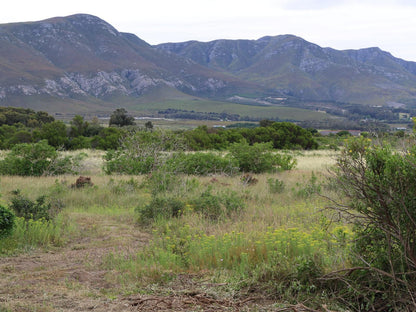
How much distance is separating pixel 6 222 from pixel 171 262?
3.14 metres

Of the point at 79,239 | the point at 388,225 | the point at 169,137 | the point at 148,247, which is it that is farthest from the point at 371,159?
the point at 169,137

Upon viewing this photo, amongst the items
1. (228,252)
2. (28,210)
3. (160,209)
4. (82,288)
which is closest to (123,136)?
(160,209)

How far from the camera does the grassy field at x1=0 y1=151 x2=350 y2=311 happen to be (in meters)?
4.50

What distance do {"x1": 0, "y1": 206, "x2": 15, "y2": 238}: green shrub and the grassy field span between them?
0.19 meters

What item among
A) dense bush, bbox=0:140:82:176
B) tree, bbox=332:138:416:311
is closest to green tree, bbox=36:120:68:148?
dense bush, bbox=0:140:82:176

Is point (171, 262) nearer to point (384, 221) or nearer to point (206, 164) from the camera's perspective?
point (384, 221)

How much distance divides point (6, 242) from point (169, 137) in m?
12.9

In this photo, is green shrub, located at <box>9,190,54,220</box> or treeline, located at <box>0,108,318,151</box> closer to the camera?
green shrub, located at <box>9,190,54,220</box>

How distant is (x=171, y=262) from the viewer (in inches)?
220

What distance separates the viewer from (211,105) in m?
195

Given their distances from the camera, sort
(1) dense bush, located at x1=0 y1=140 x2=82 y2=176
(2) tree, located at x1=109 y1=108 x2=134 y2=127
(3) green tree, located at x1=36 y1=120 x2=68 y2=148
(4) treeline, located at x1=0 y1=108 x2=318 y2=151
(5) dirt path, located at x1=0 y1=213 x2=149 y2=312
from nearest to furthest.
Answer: (5) dirt path, located at x1=0 y1=213 x2=149 y2=312, (1) dense bush, located at x1=0 y1=140 x2=82 y2=176, (3) green tree, located at x1=36 y1=120 x2=68 y2=148, (4) treeline, located at x1=0 y1=108 x2=318 y2=151, (2) tree, located at x1=109 y1=108 x2=134 y2=127

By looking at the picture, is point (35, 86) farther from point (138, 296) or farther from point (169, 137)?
point (138, 296)

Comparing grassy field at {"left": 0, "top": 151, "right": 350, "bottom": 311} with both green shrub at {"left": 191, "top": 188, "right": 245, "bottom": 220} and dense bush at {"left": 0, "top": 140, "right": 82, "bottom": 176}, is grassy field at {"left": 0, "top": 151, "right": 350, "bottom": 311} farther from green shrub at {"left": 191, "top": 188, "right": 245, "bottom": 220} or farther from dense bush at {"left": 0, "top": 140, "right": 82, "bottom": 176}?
dense bush at {"left": 0, "top": 140, "right": 82, "bottom": 176}

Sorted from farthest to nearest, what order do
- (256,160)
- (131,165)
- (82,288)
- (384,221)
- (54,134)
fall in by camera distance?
(54,134) → (256,160) → (131,165) → (82,288) → (384,221)
